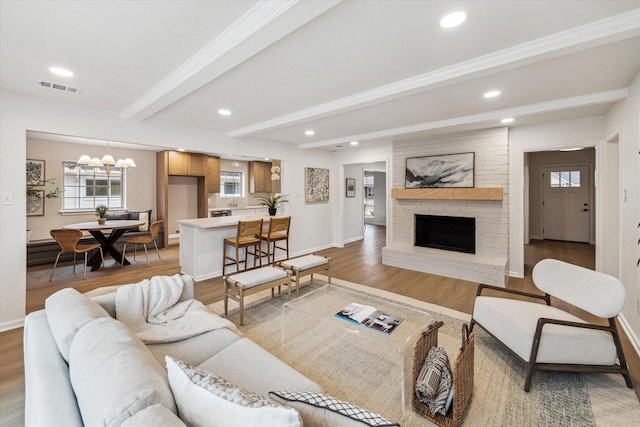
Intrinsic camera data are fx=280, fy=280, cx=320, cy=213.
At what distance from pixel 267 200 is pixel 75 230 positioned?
299 cm

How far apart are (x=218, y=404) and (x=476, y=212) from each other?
191 inches

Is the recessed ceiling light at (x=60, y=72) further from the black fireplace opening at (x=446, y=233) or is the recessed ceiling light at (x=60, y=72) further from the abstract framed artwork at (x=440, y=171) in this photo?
the black fireplace opening at (x=446, y=233)

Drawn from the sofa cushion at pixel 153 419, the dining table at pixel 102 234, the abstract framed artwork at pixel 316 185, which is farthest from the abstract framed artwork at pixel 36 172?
the sofa cushion at pixel 153 419

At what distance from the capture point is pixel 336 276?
452 centimetres

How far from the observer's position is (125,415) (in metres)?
0.79

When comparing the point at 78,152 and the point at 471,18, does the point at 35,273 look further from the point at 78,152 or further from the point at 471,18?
the point at 471,18

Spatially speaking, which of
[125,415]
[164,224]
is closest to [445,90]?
[125,415]

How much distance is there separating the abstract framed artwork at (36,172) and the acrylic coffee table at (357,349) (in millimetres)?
6088

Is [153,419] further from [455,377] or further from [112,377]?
[455,377]

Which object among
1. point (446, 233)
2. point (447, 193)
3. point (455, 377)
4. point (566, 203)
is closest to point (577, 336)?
point (455, 377)

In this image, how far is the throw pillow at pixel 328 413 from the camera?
2.87 feet

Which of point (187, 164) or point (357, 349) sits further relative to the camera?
point (187, 164)

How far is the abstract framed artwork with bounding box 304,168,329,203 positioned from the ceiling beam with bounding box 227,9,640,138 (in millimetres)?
2940

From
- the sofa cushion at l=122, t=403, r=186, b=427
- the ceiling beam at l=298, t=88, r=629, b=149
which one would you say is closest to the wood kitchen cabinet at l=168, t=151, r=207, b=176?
the ceiling beam at l=298, t=88, r=629, b=149
